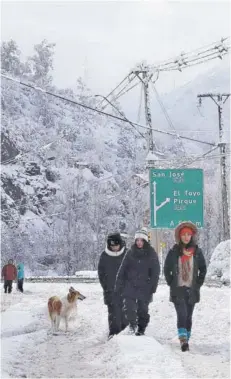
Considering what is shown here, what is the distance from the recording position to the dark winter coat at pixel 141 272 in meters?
10.2

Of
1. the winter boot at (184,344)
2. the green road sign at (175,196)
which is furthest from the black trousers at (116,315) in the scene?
the green road sign at (175,196)

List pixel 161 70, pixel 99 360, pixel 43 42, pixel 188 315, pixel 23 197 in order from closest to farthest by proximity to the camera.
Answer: pixel 99 360, pixel 188 315, pixel 161 70, pixel 23 197, pixel 43 42

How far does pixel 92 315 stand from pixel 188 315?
5.24 meters

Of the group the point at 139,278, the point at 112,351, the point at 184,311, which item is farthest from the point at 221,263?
the point at 112,351

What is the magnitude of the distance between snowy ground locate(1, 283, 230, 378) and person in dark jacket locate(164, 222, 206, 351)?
62cm

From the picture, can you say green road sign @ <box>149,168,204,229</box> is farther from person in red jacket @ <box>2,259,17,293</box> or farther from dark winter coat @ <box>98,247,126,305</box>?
dark winter coat @ <box>98,247,126,305</box>

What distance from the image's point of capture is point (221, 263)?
27656 mm

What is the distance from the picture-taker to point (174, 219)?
20297mm

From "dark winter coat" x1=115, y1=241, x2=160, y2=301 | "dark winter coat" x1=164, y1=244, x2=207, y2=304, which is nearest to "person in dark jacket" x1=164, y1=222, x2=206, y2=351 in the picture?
"dark winter coat" x1=164, y1=244, x2=207, y2=304

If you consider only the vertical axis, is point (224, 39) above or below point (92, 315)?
above

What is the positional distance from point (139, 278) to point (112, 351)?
186 centimetres

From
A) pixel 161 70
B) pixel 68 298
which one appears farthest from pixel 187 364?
pixel 161 70

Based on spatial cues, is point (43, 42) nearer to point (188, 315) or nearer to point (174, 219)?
point (174, 219)

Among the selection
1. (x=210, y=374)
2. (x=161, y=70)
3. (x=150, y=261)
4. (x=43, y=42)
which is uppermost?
(x=43, y=42)
